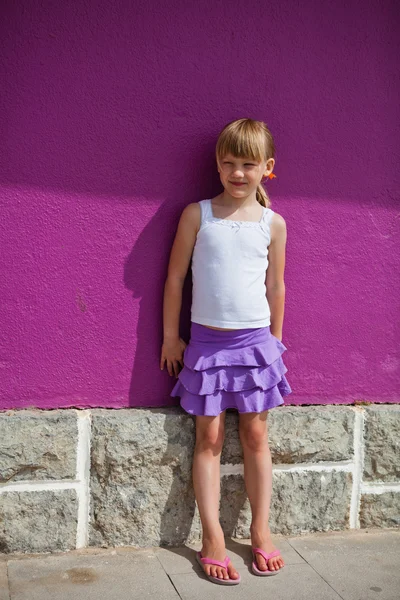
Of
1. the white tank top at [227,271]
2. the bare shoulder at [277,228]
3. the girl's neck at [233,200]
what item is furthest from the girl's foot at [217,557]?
the girl's neck at [233,200]

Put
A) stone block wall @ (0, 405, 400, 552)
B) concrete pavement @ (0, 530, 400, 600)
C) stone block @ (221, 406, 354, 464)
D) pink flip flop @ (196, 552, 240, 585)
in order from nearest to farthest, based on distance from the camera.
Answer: concrete pavement @ (0, 530, 400, 600) < pink flip flop @ (196, 552, 240, 585) < stone block wall @ (0, 405, 400, 552) < stone block @ (221, 406, 354, 464)

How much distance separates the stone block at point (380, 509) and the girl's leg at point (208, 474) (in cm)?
72

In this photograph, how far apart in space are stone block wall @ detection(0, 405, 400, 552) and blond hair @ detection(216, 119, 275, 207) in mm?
1057

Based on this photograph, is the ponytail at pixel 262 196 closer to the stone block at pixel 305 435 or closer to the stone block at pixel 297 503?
the stone block at pixel 305 435

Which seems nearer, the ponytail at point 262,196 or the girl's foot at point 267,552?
the girl's foot at point 267,552

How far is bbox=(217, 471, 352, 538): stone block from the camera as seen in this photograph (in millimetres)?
3342

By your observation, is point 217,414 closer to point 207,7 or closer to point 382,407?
point 382,407

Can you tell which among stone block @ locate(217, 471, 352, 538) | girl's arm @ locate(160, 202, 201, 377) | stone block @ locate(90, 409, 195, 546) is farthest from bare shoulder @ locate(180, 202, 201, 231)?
stone block @ locate(217, 471, 352, 538)

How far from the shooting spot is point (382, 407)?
3488mm

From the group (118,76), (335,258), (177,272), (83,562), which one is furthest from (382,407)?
(118,76)

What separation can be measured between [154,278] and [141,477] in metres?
0.80

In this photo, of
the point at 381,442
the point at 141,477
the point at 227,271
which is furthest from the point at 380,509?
the point at 227,271

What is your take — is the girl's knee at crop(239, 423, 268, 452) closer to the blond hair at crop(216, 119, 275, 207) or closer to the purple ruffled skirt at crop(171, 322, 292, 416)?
the purple ruffled skirt at crop(171, 322, 292, 416)

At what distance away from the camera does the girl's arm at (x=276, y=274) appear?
126 inches
